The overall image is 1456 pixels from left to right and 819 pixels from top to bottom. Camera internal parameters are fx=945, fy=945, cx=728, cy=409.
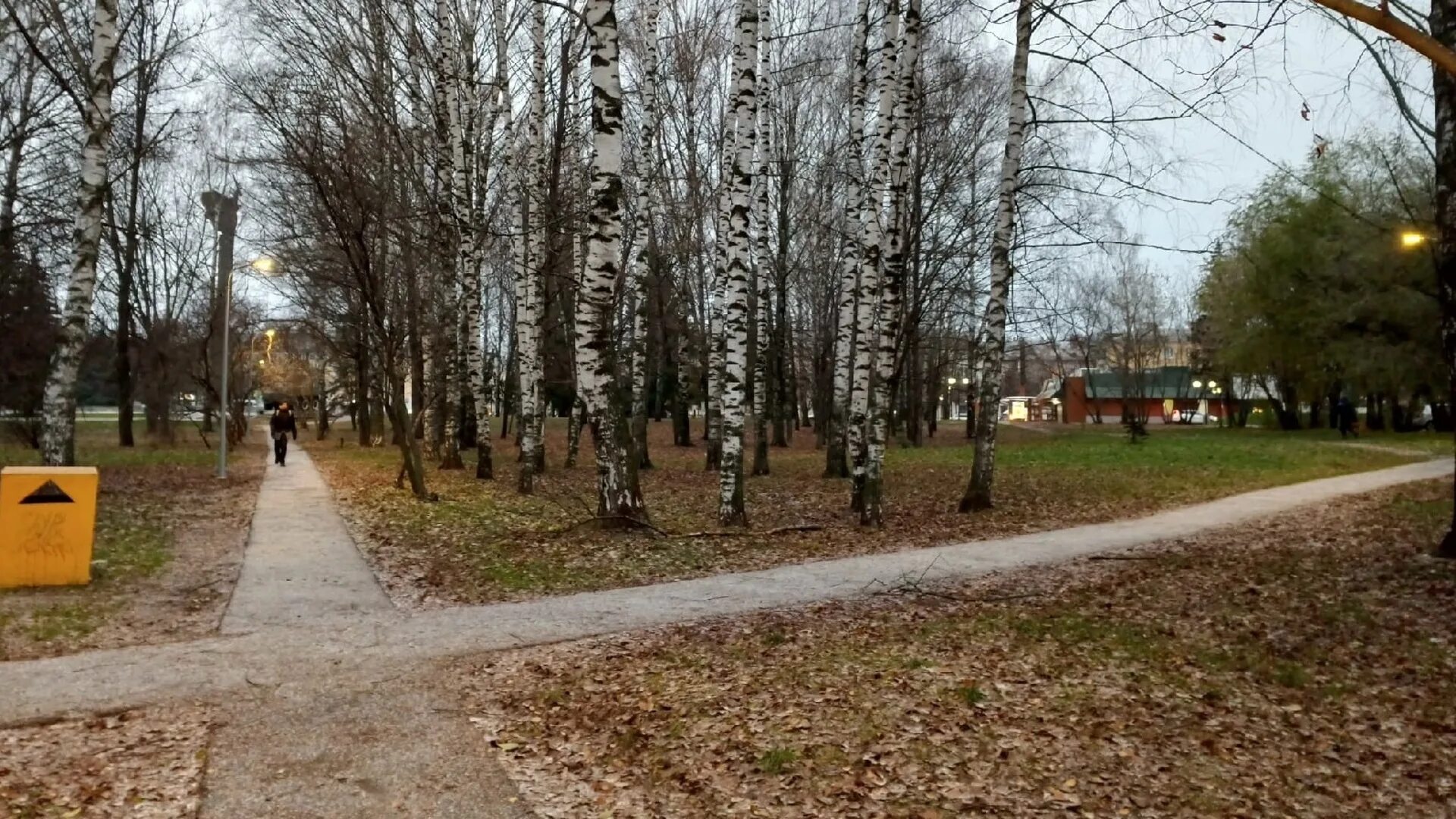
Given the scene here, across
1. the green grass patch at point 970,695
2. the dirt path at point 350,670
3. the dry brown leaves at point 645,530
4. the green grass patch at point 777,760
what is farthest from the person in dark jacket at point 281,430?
the green grass patch at point 777,760

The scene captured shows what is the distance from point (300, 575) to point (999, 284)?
957 cm

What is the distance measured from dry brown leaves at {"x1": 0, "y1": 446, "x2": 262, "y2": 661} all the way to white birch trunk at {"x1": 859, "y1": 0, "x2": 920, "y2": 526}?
7663mm

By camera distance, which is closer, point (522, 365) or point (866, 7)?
point (866, 7)

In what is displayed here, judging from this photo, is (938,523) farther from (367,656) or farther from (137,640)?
(137,640)

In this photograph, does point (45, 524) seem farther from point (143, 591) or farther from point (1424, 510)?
point (1424, 510)

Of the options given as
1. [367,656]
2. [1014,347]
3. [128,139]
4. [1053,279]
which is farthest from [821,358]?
[367,656]

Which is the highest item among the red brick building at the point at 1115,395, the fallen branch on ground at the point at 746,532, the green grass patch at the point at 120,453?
the red brick building at the point at 1115,395

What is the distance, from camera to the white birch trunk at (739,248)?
11.4m

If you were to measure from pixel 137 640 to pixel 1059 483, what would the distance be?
15.7m

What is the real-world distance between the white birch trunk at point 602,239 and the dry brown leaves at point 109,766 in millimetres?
5646

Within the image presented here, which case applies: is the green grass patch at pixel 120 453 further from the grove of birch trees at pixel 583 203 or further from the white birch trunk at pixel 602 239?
the white birch trunk at pixel 602 239

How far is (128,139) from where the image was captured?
19.3 m

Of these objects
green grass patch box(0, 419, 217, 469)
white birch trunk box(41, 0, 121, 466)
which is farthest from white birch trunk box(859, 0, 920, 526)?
green grass patch box(0, 419, 217, 469)

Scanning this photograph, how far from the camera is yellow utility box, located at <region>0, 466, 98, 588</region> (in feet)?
26.8
